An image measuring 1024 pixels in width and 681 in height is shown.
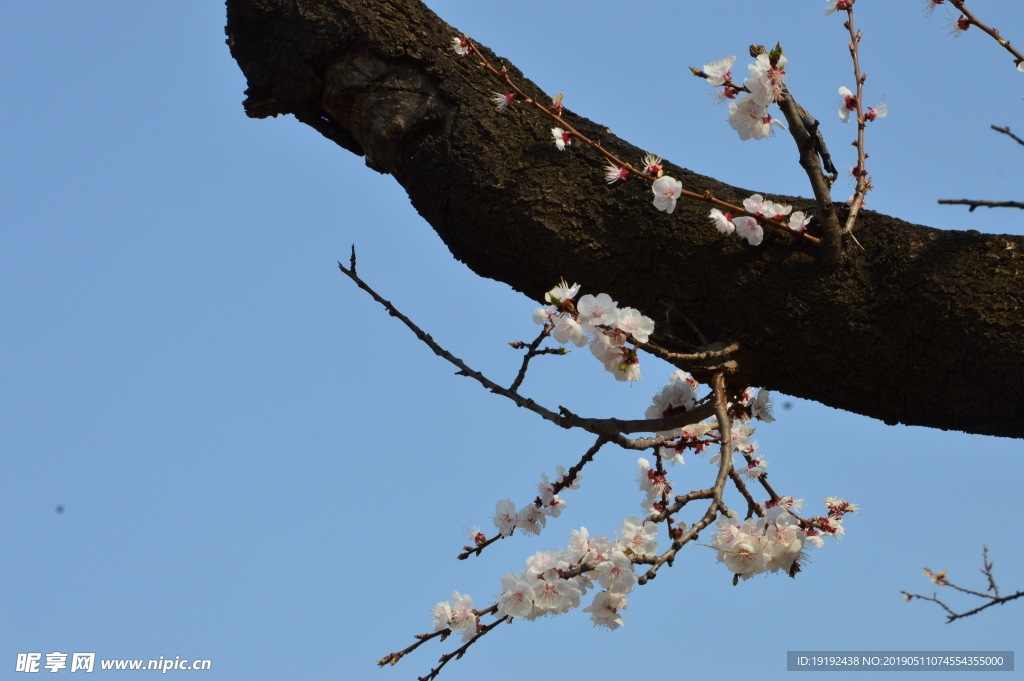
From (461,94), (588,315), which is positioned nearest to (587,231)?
(588,315)

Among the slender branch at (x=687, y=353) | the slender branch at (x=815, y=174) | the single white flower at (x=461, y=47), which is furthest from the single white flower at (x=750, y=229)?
the single white flower at (x=461, y=47)

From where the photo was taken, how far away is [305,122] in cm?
217

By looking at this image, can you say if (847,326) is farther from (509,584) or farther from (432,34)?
(432,34)

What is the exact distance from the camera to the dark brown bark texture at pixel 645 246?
57.4 inches

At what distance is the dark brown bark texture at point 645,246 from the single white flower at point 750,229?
0.10 ft

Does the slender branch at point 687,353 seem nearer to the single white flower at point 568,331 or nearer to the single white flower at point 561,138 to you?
the single white flower at point 568,331

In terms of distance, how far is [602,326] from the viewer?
4.86 feet

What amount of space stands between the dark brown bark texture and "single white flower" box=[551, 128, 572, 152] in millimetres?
22

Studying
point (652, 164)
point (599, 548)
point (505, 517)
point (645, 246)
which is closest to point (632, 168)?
point (652, 164)

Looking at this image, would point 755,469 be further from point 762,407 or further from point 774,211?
point 774,211

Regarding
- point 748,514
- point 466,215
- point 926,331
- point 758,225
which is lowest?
point 748,514

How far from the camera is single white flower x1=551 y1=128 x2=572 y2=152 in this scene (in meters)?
1.78

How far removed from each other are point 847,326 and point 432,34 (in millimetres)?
1323

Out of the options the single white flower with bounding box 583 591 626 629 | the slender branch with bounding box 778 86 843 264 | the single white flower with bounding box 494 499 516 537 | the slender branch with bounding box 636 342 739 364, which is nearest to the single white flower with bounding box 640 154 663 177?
the slender branch with bounding box 778 86 843 264
